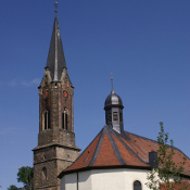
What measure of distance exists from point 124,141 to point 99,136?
2289 mm

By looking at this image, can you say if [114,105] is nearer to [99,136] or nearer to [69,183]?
[99,136]

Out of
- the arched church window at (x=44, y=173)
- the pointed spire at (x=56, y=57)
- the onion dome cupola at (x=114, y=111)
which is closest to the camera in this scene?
the onion dome cupola at (x=114, y=111)

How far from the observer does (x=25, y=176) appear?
74.3 meters

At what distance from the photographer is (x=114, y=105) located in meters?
41.0

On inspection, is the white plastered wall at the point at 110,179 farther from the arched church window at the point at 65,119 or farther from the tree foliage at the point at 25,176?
the tree foliage at the point at 25,176

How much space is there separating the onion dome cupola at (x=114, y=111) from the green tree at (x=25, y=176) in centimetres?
3724

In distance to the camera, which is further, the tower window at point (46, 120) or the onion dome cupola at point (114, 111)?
the tower window at point (46, 120)

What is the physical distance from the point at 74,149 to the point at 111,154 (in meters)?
12.6

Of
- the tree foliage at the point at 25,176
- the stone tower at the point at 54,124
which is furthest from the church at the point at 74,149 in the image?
the tree foliage at the point at 25,176

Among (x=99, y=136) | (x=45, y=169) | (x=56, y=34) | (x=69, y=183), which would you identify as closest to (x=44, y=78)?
(x=56, y=34)

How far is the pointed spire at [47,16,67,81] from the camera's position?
1965 inches

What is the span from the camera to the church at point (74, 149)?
3306 cm

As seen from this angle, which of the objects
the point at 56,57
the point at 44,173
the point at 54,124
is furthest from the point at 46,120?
the point at 56,57

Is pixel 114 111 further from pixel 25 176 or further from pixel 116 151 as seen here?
pixel 25 176
